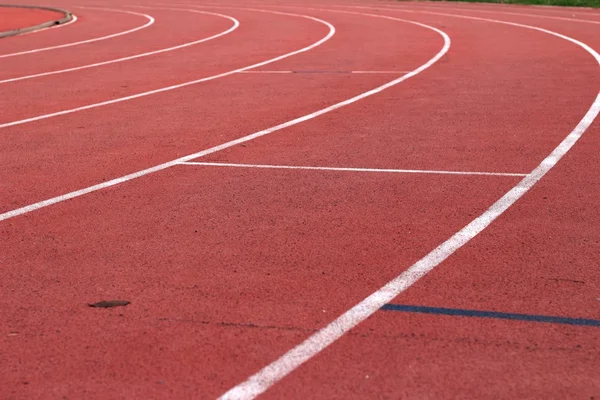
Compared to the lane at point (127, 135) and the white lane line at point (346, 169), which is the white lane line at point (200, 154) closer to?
the lane at point (127, 135)

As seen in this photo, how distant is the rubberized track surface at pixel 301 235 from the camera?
17.1ft

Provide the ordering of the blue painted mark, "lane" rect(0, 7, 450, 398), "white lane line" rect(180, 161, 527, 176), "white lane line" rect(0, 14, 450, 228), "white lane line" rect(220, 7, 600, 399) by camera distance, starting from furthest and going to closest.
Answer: "white lane line" rect(180, 161, 527, 176), "white lane line" rect(0, 14, 450, 228), the blue painted mark, "lane" rect(0, 7, 450, 398), "white lane line" rect(220, 7, 600, 399)

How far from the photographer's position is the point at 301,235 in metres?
7.55

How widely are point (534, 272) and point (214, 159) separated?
424 centimetres

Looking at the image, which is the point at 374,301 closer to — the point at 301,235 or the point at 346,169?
the point at 301,235

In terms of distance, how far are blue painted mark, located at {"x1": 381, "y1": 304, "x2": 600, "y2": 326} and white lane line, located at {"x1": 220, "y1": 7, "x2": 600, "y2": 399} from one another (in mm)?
134

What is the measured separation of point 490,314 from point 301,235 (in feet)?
6.37

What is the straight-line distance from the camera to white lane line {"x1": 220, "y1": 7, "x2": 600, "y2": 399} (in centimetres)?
→ 504

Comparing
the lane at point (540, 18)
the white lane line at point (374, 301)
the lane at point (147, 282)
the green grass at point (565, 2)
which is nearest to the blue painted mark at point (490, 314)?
the white lane line at point (374, 301)

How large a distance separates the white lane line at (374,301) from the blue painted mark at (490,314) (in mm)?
134

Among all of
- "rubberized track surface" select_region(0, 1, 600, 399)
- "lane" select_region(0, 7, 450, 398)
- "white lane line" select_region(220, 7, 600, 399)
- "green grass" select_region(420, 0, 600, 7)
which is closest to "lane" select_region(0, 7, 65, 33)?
"rubberized track surface" select_region(0, 1, 600, 399)

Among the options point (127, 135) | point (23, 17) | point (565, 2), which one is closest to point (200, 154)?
point (127, 135)

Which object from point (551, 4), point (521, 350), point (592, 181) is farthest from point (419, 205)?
point (551, 4)

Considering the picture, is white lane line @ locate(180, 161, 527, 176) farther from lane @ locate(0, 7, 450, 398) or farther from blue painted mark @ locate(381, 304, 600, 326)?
blue painted mark @ locate(381, 304, 600, 326)
